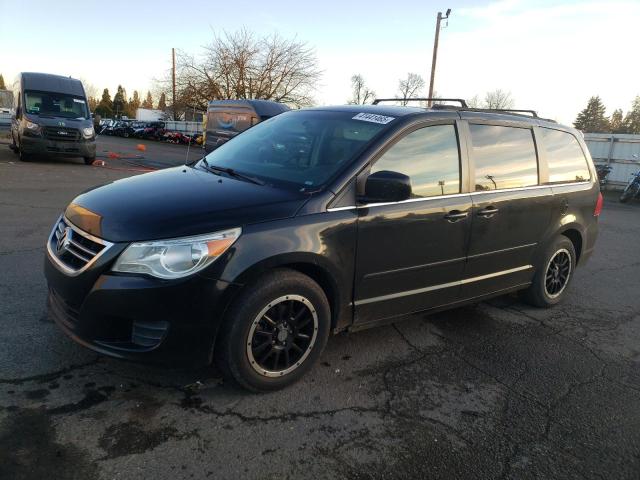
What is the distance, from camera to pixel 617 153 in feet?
63.1

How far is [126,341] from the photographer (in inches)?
109

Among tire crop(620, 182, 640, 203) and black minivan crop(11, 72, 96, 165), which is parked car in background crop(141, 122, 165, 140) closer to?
black minivan crop(11, 72, 96, 165)

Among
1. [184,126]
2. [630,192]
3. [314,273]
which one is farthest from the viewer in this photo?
[184,126]

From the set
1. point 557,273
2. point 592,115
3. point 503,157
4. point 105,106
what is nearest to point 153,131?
point 557,273

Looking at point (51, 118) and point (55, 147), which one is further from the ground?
point (51, 118)

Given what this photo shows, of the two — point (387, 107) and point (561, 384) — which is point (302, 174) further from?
point (561, 384)

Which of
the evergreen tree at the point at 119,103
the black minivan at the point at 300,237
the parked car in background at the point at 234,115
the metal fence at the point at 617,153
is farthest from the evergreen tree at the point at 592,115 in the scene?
the black minivan at the point at 300,237

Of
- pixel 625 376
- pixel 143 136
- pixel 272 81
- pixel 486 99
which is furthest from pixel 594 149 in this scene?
pixel 486 99

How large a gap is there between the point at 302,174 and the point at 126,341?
4.91ft

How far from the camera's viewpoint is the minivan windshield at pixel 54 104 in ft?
46.5

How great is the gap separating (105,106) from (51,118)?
81787mm

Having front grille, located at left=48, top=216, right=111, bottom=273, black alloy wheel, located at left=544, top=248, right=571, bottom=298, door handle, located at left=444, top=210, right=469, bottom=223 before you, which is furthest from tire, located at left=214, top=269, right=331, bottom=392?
black alloy wheel, located at left=544, top=248, right=571, bottom=298

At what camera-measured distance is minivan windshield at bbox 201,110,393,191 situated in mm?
3348

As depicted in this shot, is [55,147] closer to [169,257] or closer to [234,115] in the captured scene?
[234,115]
